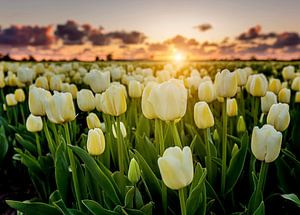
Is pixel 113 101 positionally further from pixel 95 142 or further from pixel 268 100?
pixel 268 100

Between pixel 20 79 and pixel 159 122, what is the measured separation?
3.39 m

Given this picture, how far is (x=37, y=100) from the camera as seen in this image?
7.27ft

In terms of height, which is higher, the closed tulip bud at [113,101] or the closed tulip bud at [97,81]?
the closed tulip bud at [97,81]

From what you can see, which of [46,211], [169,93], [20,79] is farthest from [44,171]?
[20,79]

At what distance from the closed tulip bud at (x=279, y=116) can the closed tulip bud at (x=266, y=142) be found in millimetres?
392

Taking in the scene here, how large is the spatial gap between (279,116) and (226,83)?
1.05 feet

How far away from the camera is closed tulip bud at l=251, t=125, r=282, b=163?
5.42 ft

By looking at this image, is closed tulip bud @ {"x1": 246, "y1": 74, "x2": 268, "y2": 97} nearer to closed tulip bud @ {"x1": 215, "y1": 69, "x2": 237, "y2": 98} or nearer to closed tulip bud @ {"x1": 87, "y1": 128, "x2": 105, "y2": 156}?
closed tulip bud @ {"x1": 215, "y1": 69, "x2": 237, "y2": 98}

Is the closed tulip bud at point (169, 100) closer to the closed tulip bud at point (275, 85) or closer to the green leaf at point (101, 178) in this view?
the green leaf at point (101, 178)

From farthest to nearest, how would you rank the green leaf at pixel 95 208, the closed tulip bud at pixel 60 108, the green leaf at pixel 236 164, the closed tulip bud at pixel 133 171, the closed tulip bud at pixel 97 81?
the closed tulip bud at pixel 97 81 < the green leaf at pixel 236 164 < the closed tulip bud at pixel 60 108 < the closed tulip bud at pixel 133 171 < the green leaf at pixel 95 208

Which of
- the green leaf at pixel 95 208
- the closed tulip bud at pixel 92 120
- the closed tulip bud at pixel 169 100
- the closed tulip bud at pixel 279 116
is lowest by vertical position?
the green leaf at pixel 95 208

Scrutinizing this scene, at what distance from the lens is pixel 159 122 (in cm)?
185

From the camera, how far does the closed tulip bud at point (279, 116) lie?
2.03m

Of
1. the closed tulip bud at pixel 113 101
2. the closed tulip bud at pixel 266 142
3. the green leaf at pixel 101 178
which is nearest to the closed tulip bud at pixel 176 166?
the closed tulip bud at pixel 266 142
